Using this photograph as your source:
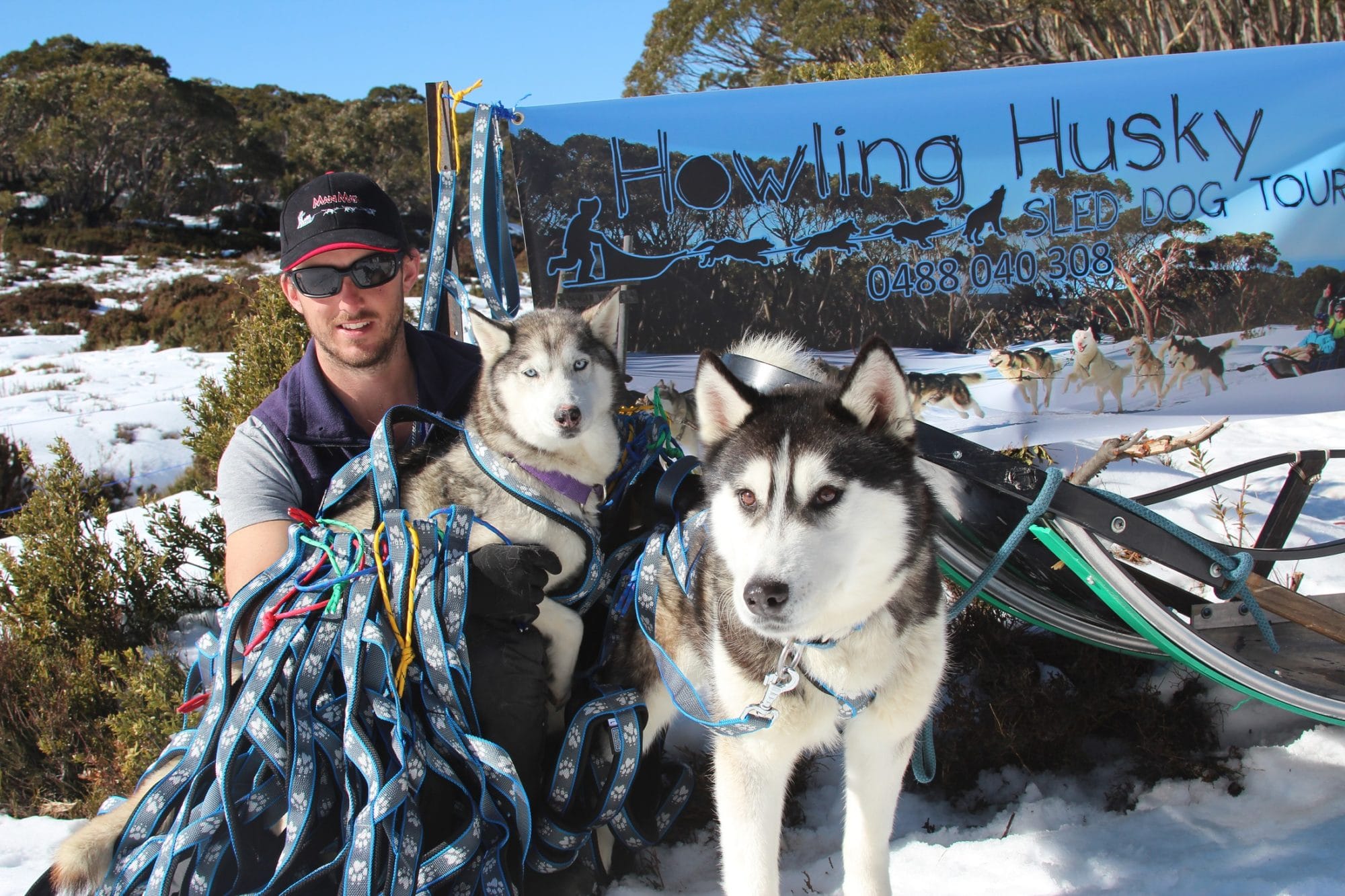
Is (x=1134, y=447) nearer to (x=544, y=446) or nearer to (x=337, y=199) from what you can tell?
(x=544, y=446)

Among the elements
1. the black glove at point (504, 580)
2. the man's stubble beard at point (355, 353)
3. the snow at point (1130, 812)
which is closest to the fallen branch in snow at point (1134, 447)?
the snow at point (1130, 812)

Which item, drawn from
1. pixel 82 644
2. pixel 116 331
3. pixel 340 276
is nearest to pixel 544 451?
pixel 340 276

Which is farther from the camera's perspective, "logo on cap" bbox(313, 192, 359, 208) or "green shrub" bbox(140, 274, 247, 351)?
"green shrub" bbox(140, 274, 247, 351)

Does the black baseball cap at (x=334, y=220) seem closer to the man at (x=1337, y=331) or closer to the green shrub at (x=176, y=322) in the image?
the man at (x=1337, y=331)

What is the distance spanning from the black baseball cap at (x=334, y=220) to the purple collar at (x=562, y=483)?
0.88 meters

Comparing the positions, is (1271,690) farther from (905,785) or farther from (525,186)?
(525,186)

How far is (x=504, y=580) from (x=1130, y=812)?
2.23 m

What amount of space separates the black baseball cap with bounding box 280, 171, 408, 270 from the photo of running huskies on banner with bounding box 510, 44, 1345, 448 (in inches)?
57.1

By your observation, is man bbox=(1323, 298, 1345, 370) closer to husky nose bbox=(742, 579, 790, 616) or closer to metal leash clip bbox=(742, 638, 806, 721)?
metal leash clip bbox=(742, 638, 806, 721)

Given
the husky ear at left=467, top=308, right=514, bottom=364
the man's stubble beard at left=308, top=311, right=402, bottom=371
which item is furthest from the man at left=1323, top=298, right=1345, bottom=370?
the man's stubble beard at left=308, top=311, right=402, bottom=371

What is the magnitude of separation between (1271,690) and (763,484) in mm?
1615

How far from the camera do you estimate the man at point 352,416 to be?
→ 222 centimetres

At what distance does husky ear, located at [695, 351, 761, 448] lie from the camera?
1.95m

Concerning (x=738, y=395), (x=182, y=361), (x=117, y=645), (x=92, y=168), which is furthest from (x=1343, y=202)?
(x=92, y=168)
